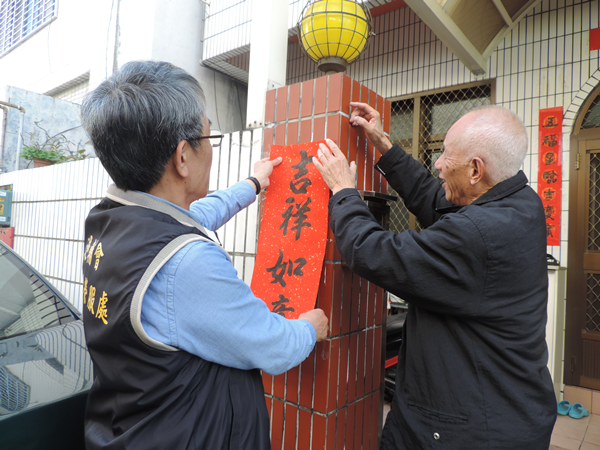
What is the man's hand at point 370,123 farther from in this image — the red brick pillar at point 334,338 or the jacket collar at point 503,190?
the jacket collar at point 503,190

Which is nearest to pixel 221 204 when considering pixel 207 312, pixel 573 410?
pixel 207 312

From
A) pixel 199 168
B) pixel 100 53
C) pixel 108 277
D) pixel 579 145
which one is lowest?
pixel 108 277

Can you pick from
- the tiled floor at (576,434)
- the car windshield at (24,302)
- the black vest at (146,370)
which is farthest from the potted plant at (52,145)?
the tiled floor at (576,434)

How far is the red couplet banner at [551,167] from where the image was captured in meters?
4.16

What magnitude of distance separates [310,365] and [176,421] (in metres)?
0.77

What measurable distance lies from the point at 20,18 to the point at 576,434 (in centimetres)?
1332

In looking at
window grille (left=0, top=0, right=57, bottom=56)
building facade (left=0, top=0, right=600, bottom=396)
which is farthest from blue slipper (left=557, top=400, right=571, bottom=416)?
window grille (left=0, top=0, right=57, bottom=56)

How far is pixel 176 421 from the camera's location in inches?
41.3

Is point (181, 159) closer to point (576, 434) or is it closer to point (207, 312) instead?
point (207, 312)

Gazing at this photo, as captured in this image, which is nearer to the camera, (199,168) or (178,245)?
(178,245)

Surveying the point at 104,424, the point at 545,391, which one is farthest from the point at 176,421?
the point at 545,391

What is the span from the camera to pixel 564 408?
12.5 ft

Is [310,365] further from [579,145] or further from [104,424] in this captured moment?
[579,145]

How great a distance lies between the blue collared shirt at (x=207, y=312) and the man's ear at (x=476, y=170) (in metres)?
0.98
